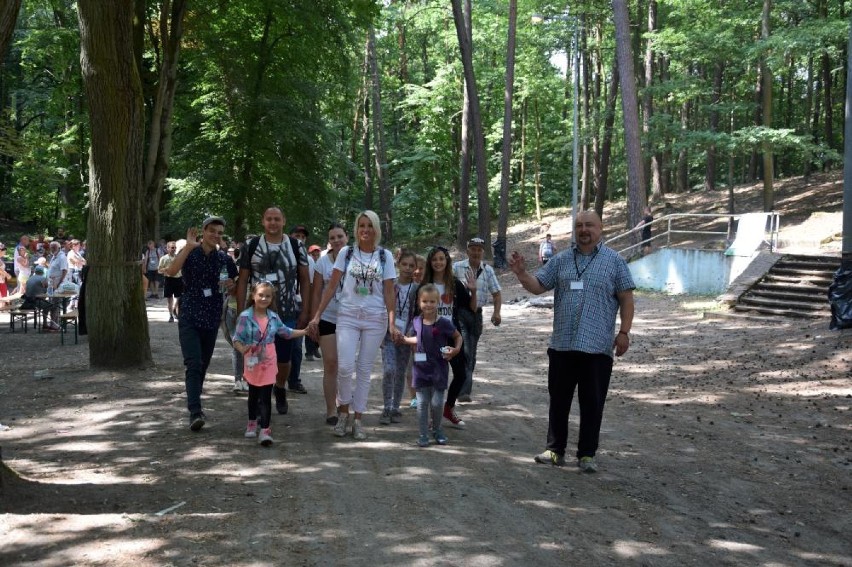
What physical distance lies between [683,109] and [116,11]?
36.0 metres

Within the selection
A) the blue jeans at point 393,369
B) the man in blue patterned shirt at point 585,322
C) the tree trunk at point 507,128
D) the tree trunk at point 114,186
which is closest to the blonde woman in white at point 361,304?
the blue jeans at point 393,369

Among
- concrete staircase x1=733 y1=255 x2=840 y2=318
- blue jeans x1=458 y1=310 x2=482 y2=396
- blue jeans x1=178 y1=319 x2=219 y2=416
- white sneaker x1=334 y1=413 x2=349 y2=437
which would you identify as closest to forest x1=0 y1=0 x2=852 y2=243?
blue jeans x1=178 y1=319 x2=219 y2=416

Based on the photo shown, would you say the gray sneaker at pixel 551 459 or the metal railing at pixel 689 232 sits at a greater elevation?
the metal railing at pixel 689 232

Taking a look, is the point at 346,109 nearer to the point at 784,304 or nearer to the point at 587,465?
the point at 784,304

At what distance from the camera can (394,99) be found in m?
49.0

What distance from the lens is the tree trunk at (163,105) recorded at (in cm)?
1531

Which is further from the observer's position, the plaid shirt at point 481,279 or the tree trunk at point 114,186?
the tree trunk at point 114,186

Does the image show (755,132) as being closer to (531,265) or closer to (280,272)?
(531,265)

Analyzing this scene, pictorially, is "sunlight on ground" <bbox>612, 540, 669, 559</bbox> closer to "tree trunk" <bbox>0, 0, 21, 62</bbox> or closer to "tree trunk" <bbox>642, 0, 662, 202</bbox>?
"tree trunk" <bbox>0, 0, 21, 62</bbox>

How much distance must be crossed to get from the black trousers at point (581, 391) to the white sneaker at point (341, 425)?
1.82 meters

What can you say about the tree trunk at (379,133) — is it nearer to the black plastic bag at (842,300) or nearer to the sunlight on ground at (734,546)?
the black plastic bag at (842,300)

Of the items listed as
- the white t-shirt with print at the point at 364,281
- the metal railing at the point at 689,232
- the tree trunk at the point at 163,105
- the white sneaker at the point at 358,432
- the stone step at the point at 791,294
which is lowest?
the white sneaker at the point at 358,432

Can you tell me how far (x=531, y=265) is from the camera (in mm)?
32156

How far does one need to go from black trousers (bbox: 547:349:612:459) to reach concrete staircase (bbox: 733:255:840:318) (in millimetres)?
11049
